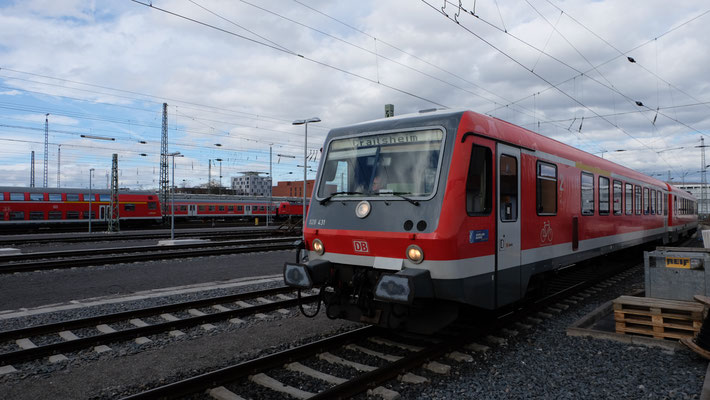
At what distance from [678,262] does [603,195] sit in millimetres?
2976

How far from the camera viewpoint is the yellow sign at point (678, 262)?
7.43 metres

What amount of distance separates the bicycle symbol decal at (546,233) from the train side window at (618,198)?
15.2 ft

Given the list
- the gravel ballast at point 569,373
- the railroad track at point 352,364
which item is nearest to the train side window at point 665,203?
the railroad track at point 352,364

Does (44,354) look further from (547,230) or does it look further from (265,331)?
(547,230)

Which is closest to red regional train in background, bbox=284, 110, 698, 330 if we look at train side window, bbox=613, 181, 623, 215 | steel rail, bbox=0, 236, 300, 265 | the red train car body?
train side window, bbox=613, 181, 623, 215

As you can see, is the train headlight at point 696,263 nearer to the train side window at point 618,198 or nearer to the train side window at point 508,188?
the train side window at point 508,188

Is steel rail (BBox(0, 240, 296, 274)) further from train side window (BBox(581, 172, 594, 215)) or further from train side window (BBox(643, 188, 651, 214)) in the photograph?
train side window (BBox(643, 188, 651, 214))

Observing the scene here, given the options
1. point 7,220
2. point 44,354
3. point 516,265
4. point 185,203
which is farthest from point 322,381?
point 185,203

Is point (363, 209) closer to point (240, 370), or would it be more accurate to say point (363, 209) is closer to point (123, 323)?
point (240, 370)

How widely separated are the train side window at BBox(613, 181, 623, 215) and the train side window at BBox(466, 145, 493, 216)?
269 inches

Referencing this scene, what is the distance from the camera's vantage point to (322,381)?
4875mm

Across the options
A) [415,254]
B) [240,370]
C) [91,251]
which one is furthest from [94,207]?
[415,254]

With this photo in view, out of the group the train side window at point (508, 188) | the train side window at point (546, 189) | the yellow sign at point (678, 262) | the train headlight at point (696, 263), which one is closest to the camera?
the train side window at point (508, 188)

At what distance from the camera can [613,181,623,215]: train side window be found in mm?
11062
